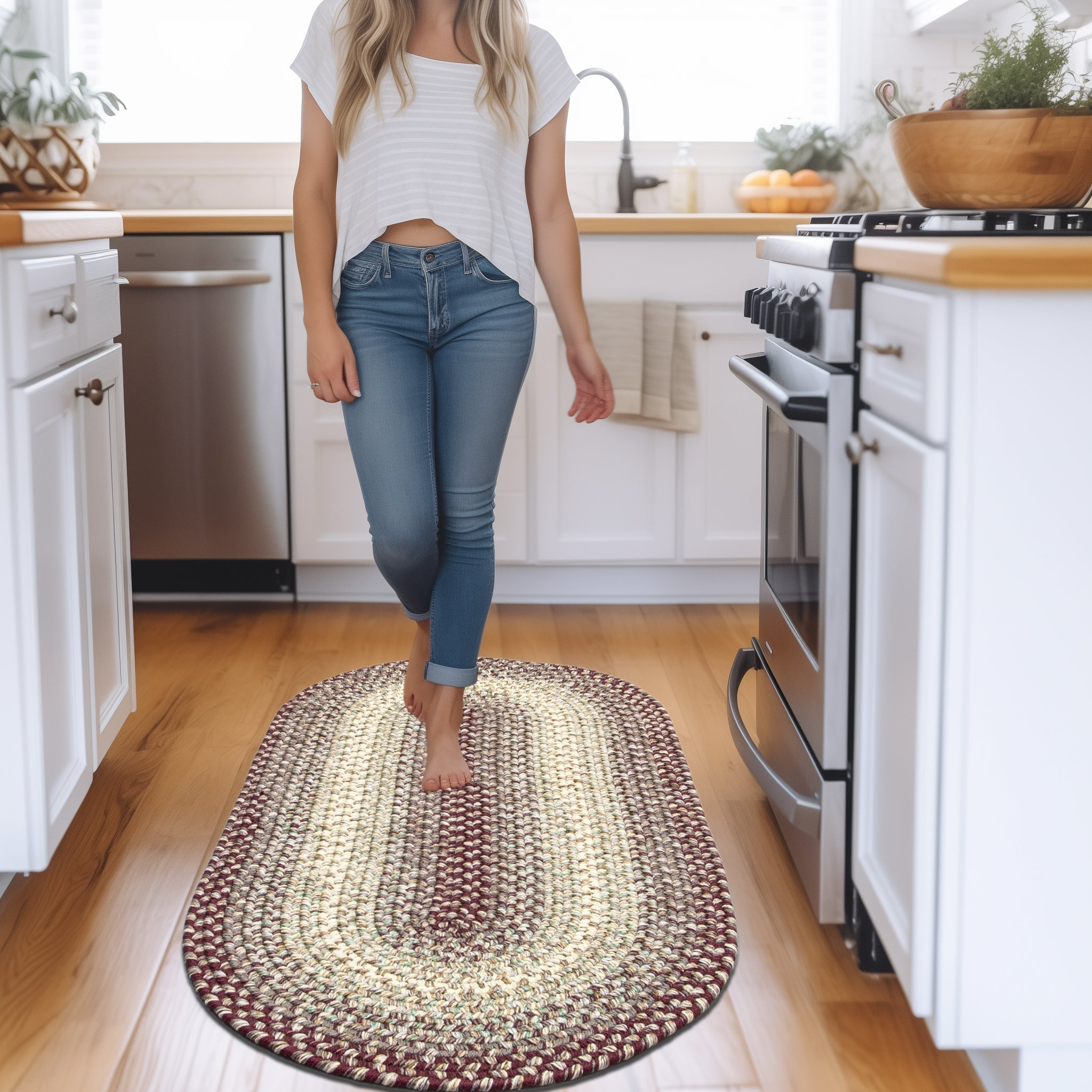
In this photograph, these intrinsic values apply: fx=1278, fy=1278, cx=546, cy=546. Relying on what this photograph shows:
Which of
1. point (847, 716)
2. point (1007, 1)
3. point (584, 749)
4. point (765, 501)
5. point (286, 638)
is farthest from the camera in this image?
point (1007, 1)

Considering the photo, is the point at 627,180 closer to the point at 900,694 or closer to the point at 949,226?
the point at 949,226

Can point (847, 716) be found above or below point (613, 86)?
below

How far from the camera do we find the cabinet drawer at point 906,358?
1.13 m

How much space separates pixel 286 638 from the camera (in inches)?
116

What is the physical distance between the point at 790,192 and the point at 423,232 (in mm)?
1878

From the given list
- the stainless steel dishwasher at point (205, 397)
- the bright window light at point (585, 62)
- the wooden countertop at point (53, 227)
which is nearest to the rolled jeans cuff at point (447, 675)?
the wooden countertop at point (53, 227)

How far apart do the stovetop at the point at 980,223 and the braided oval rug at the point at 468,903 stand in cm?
89

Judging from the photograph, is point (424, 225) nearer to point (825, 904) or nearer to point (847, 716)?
point (847, 716)

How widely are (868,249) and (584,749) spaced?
115cm

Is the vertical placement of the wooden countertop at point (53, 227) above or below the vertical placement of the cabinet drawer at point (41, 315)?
above

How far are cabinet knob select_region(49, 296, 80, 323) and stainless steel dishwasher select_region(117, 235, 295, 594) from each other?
1.36m

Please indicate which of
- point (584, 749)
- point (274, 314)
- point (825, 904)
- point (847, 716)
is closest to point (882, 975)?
point (825, 904)

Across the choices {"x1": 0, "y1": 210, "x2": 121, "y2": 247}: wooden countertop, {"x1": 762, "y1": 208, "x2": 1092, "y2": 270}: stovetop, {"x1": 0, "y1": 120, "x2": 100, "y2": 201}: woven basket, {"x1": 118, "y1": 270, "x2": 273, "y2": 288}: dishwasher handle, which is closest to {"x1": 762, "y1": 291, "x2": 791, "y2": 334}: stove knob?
{"x1": 762, "y1": 208, "x2": 1092, "y2": 270}: stovetop

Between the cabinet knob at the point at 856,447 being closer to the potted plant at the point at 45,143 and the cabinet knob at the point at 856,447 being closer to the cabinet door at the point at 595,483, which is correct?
the cabinet door at the point at 595,483
